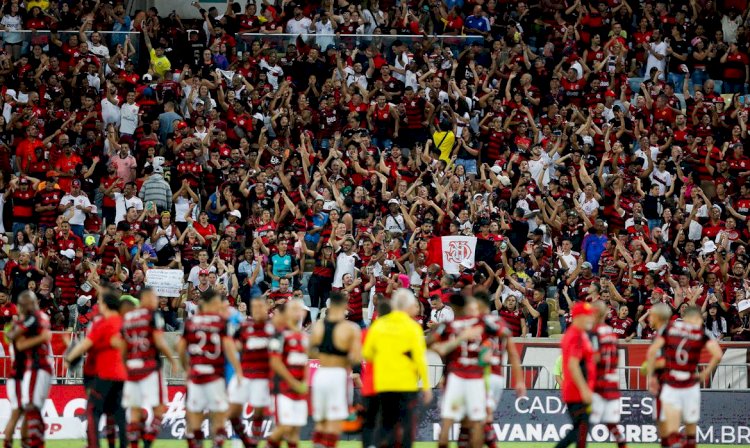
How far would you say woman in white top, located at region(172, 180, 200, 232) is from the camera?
1092 inches

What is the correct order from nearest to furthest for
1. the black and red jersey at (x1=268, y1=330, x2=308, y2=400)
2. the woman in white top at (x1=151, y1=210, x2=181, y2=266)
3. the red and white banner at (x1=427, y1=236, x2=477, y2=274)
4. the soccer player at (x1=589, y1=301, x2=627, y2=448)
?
the black and red jersey at (x1=268, y1=330, x2=308, y2=400), the soccer player at (x1=589, y1=301, x2=627, y2=448), the red and white banner at (x1=427, y1=236, x2=477, y2=274), the woman in white top at (x1=151, y1=210, x2=181, y2=266)

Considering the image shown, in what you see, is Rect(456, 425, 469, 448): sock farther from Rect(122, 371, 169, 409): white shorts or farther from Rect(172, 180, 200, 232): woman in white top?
Rect(172, 180, 200, 232): woman in white top

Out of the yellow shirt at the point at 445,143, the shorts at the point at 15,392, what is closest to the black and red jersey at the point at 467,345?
the shorts at the point at 15,392

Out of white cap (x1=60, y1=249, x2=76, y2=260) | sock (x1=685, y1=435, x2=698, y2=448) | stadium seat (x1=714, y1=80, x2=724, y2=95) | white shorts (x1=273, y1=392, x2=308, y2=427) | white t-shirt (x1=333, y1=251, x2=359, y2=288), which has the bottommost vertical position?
sock (x1=685, y1=435, x2=698, y2=448)

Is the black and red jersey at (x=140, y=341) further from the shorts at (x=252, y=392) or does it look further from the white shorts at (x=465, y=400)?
the white shorts at (x=465, y=400)

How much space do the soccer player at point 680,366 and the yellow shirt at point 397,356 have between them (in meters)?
2.91

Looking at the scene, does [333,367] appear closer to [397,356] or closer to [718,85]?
[397,356]

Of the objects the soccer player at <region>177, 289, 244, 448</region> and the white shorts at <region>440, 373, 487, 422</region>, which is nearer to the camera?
the white shorts at <region>440, 373, 487, 422</region>

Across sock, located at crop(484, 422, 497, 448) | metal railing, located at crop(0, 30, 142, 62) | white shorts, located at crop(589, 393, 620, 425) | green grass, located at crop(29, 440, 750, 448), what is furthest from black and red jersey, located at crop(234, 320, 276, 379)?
metal railing, located at crop(0, 30, 142, 62)

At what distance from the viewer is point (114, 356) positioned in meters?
16.2

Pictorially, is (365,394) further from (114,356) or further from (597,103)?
(597,103)

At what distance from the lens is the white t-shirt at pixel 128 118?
96.4 feet

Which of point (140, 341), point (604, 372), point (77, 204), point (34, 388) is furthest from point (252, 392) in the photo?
point (77, 204)

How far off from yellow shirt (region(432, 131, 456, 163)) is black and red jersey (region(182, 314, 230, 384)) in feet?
47.8
